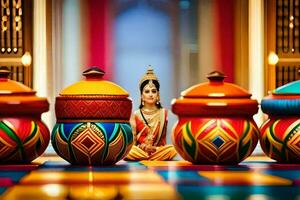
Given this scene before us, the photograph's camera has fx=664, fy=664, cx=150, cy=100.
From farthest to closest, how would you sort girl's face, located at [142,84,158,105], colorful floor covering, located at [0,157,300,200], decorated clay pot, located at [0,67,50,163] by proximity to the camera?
girl's face, located at [142,84,158,105]
decorated clay pot, located at [0,67,50,163]
colorful floor covering, located at [0,157,300,200]

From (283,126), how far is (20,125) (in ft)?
1.73

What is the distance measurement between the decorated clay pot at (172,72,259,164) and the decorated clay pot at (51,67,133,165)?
0.38ft

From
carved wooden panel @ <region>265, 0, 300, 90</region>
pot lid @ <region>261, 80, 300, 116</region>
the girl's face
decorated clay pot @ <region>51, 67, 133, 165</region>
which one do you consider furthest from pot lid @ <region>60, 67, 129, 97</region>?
carved wooden panel @ <region>265, 0, 300, 90</region>

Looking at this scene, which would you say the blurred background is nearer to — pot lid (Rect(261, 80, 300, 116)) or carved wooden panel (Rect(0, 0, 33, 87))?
carved wooden panel (Rect(0, 0, 33, 87))

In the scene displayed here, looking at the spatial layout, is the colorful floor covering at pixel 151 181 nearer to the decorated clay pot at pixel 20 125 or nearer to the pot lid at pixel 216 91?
the decorated clay pot at pixel 20 125

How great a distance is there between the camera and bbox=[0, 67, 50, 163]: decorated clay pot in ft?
4.25

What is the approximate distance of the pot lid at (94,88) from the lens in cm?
134

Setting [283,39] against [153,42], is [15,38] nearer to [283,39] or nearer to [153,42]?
[153,42]

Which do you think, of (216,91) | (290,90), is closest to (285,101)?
(290,90)

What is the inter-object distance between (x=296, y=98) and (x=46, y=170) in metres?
0.52

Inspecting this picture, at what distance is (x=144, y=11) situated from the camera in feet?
18.6

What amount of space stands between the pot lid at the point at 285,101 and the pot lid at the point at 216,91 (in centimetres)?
6

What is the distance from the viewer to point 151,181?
40.6 inches

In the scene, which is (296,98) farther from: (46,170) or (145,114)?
(145,114)
